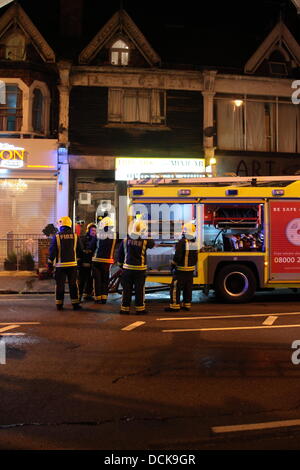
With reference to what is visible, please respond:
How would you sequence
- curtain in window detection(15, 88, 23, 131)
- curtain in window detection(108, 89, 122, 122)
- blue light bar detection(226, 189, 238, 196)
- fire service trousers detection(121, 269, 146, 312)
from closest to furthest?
fire service trousers detection(121, 269, 146, 312)
blue light bar detection(226, 189, 238, 196)
curtain in window detection(15, 88, 23, 131)
curtain in window detection(108, 89, 122, 122)

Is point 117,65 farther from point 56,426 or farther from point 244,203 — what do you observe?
point 56,426

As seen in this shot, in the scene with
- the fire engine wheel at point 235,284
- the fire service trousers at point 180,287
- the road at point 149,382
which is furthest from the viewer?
the fire engine wheel at point 235,284

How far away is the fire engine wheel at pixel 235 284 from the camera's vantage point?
9797 millimetres

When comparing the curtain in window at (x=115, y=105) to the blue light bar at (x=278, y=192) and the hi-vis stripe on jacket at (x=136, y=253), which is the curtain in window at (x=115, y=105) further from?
the hi-vis stripe on jacket at (x=136, y=253)

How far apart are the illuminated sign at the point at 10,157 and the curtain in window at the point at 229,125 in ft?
26.4

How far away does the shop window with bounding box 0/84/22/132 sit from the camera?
16703 mm

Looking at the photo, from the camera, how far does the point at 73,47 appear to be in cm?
1806

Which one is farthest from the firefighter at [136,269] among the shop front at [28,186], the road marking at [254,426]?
the shop front at [28,186]

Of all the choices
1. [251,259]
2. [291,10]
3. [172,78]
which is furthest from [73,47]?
[251,259]

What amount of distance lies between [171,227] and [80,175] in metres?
8.60

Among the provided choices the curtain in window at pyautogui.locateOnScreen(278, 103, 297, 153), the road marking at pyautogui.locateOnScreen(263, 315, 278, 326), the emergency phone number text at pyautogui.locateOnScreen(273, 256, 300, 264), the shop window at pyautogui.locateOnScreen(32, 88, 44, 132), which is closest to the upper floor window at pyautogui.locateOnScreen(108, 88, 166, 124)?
the shop window at pyautogui.locateOnScreen(32, 88, 44, 132)

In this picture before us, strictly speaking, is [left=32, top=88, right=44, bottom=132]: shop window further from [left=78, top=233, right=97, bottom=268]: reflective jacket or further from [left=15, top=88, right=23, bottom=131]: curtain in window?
[left=78, top=233, right=97, bottom=268]: reflective jacket

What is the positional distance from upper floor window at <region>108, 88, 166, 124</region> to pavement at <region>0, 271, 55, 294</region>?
7203 millimetres

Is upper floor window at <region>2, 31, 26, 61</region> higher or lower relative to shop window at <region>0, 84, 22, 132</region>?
higher
